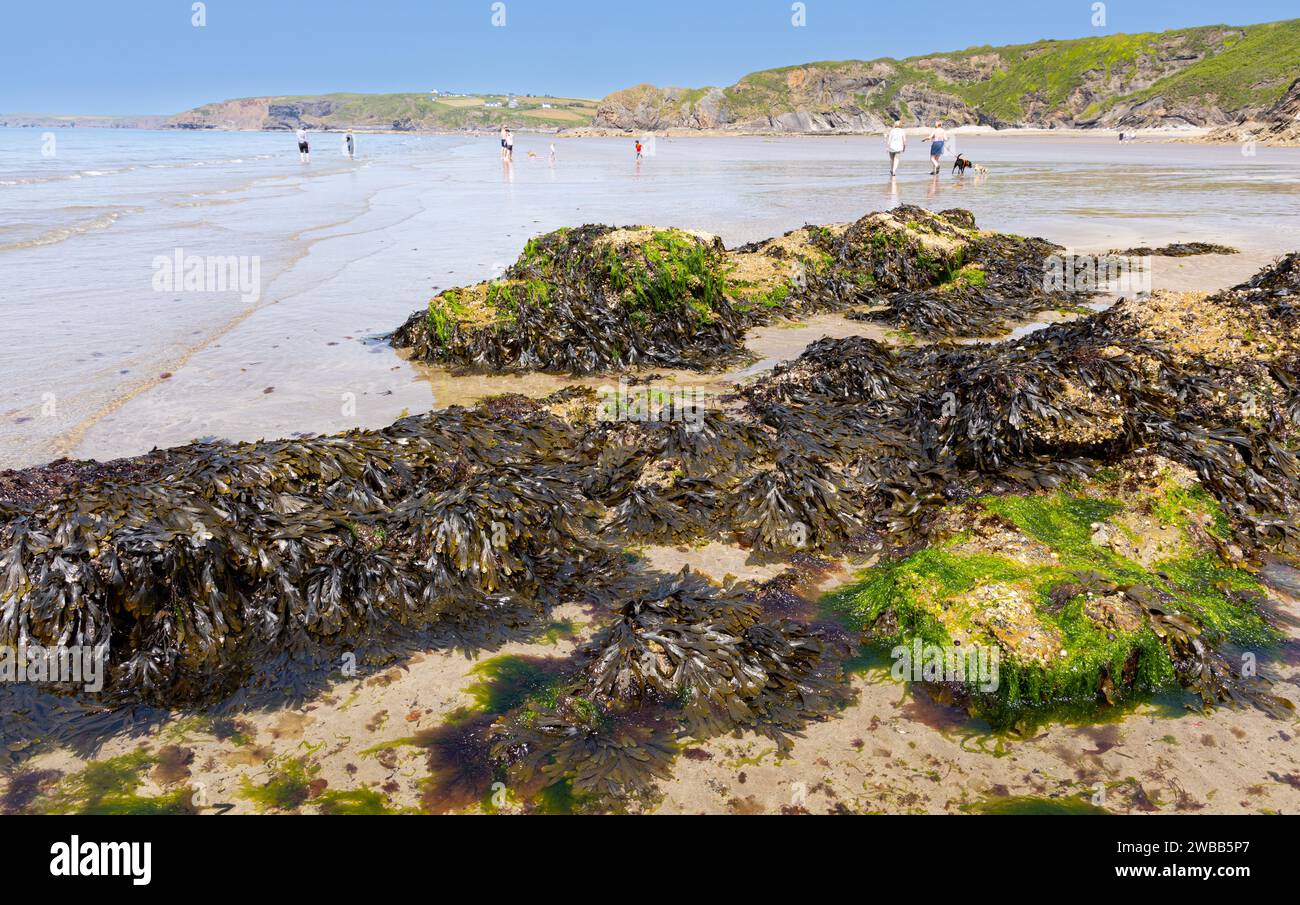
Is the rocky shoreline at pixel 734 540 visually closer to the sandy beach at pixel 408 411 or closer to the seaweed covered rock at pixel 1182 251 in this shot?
the sandy beach at pixel 408 411

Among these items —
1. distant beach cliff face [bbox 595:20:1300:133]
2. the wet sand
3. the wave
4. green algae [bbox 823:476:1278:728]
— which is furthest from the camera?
distant beach cliff face [bbox 595:20:1300:133]

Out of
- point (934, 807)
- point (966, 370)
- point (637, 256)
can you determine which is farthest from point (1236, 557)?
point (637, 256)

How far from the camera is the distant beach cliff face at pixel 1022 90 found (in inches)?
3664

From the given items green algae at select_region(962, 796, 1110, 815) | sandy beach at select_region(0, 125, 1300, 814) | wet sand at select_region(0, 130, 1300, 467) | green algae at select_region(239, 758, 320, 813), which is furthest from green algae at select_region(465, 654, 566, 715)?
wet sand at select_region(0, 130, 1300, 467)

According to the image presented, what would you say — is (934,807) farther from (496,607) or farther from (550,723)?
(496,607)

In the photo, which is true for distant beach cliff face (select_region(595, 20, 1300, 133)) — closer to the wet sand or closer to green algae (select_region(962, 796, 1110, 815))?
the wet sand

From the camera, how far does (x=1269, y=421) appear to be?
5332mm

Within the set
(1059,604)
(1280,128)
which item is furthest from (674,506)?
(1280,128)

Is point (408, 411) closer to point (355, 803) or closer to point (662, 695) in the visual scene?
point (662, 695)

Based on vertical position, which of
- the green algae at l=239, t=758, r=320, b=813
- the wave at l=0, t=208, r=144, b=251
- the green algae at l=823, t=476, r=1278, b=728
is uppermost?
the wave at l=0, t=208, r=144, b=251

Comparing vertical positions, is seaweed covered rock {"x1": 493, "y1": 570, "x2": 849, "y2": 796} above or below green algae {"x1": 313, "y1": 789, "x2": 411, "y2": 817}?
above

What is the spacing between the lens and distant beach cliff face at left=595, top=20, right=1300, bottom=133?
305 feet

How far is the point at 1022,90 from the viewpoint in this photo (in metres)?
124

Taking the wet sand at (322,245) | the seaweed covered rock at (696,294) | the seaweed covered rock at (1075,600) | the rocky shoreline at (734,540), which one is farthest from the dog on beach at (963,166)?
the seaweed covered rock at (1075,600)
